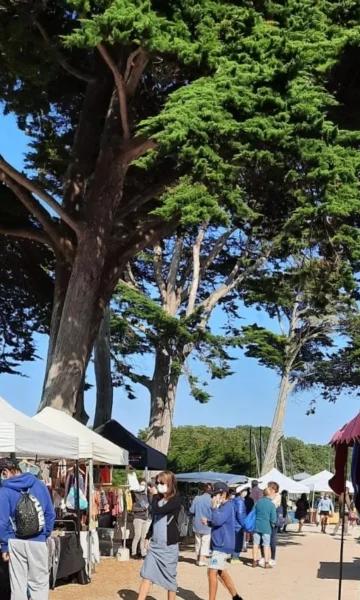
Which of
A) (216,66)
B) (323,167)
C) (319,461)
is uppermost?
(216,66)

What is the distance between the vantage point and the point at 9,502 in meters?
8.14

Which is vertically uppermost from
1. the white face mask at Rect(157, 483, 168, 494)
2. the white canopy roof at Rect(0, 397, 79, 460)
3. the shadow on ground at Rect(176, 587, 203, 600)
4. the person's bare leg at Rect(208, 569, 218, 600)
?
the white canopy roof at Rect(0, 397, 79, 460)

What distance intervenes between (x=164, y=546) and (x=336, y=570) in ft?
24.6

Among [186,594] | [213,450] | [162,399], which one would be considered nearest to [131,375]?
[162,399]

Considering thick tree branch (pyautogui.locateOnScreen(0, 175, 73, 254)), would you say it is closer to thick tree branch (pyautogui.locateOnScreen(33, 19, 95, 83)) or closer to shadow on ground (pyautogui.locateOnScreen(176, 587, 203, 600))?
thick tree branch (pyautogui.locateOnScreen(33, 19, 95, 83))

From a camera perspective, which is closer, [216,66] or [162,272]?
[216,66]

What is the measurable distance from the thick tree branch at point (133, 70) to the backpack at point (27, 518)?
32.1 ft

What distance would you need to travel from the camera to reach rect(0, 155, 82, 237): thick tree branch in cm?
1755

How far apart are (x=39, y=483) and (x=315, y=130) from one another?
24.4 feet

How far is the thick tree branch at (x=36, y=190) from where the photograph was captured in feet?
57.6

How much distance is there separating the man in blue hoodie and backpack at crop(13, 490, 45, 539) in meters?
0.05

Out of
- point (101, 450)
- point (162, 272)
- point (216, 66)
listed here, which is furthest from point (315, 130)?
point (162, 272)

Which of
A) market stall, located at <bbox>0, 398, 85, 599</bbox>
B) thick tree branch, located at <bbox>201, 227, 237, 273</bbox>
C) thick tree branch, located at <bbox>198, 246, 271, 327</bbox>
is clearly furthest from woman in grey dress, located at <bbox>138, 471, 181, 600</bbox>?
thick tree branch, located at <bbox>201, 227, 237, 273</bbox>

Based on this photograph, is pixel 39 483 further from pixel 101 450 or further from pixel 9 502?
pixel 101 450
